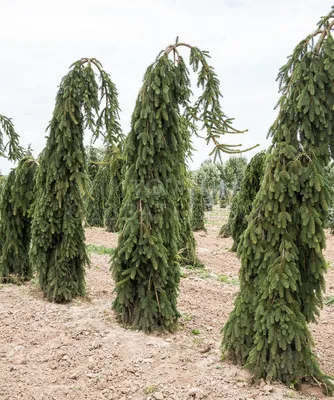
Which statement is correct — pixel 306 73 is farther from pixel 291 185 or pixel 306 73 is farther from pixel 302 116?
pixel 291 185

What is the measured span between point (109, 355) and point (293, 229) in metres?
2.82

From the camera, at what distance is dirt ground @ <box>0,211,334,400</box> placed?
14.3 feet

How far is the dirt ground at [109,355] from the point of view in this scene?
14.3ft

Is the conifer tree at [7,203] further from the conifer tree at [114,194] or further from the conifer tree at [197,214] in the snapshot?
the conifer tree at [197,214]

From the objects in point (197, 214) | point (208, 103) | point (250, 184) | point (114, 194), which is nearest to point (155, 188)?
point (208, 103)

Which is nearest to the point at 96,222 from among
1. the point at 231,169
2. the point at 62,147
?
the point at 62,147

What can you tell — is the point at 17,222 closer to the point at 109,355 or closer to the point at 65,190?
the point at 65,190

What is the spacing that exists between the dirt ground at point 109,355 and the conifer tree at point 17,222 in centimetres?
58

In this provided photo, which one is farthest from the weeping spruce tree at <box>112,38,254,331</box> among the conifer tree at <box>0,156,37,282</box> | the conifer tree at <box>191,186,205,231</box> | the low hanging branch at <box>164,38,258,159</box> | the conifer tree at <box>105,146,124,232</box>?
the conifer tree at <box>191,186,205,231</box>

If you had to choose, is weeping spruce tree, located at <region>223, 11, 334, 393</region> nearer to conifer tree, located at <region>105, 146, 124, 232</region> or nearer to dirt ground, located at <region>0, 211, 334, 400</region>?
dirt ground, located at <region>0, 211, 334, 400</region>

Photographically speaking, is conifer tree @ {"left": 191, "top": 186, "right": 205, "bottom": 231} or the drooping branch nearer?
the drooping branch

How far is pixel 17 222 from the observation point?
8188 millimetres

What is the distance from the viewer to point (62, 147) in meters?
6.87

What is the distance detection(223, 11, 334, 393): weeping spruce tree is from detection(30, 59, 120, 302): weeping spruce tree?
3.58 m
